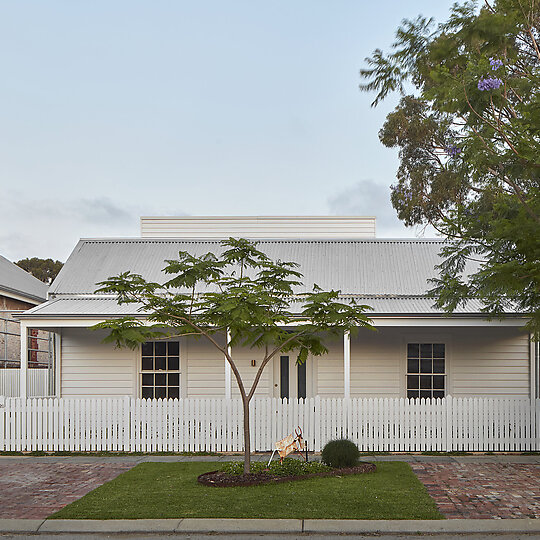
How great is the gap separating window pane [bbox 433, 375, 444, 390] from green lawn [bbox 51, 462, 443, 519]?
6.66 metres

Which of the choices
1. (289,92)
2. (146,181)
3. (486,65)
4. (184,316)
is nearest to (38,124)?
(146,181)

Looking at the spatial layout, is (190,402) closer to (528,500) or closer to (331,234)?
(528,500)

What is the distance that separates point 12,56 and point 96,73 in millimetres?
2186

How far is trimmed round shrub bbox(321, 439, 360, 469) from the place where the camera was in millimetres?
11320

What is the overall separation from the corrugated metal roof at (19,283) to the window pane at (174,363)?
412 inches

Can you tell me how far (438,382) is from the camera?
17.5 m

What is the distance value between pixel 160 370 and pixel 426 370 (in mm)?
6945

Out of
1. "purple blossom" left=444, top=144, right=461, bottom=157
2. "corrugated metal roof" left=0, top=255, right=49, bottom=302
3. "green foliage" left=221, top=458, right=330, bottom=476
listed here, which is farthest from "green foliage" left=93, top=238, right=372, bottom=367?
"corrugated metal roof" left=0, top=255, right=49, bottom=302

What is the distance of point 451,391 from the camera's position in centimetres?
1741

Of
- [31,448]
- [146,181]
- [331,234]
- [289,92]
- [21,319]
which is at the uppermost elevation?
[289,92]

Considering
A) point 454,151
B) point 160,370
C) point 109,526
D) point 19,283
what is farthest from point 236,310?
point 19,283

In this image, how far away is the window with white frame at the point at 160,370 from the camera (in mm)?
17828

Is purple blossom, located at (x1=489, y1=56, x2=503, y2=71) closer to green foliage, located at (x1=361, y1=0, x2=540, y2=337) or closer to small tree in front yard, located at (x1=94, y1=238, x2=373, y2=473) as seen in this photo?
green foliage, located at (x1=361, y1=0, x2=540, y2=337)

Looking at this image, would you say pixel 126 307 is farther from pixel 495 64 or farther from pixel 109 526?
pixel 495 64
